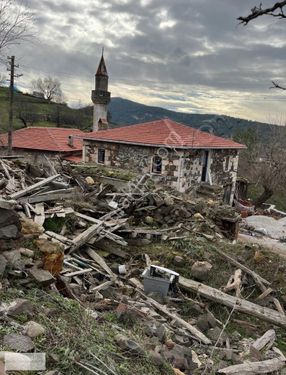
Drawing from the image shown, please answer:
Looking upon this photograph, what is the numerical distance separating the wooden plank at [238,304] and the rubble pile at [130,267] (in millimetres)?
20

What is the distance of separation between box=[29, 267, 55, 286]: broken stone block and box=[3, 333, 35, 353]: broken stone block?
1492 mm

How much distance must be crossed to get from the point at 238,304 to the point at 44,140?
24803mm

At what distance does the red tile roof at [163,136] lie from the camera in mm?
18594

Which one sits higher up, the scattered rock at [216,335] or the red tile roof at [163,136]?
the red tile roof at [163,136]

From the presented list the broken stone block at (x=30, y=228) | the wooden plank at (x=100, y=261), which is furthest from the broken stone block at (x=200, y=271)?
the broken stone block at (x=30, y=228)

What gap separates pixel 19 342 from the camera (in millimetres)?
3301

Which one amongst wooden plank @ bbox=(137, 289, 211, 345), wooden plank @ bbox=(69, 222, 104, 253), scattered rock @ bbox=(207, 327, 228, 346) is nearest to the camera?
wooden plank @ bbox=(137, 289, 211, 345)

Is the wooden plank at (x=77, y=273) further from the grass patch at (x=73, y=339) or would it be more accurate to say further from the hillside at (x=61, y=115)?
the hillside at (x=61, y=115)

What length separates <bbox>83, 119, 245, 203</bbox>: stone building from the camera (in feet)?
60.4

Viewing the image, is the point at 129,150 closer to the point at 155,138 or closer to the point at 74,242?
the point at 155,138

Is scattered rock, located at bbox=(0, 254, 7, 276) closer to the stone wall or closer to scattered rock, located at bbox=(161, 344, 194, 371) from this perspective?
scattered rock, located at bbox=(161, 344, 194, 371)

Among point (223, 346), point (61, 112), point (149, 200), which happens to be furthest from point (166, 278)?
point (61, 112)

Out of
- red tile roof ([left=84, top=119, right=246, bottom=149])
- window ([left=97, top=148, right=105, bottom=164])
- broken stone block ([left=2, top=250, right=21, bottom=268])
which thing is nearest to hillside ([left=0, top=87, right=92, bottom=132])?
window ([left=97, top=148, right=105, bottom=164])

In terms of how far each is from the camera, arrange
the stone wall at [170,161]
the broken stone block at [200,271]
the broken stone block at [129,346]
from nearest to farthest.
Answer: the broken stone block at [129,346]
the broken stone block at [200,271]
the stone wall at [170,161]
